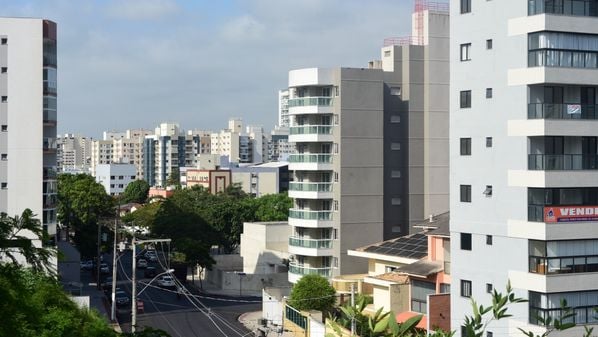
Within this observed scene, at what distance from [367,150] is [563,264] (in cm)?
2302

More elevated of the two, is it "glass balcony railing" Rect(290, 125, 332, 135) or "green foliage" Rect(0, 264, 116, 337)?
"glass balcony railing" Rect(290, 125, 332, 135)

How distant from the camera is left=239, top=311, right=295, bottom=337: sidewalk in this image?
1689 inches

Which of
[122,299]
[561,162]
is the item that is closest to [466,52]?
[561,162]

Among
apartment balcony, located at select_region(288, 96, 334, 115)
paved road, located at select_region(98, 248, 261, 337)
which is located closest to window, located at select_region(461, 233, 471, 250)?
paved road, located at select_region(98, 248, 261, 337)

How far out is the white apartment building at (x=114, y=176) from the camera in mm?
143938

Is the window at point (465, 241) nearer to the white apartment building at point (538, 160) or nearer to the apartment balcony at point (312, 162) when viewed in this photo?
the white apartment building at point (538, 160)

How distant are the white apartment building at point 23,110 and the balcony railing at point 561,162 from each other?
27.2 meters

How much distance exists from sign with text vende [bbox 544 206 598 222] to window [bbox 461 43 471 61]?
5.67 m

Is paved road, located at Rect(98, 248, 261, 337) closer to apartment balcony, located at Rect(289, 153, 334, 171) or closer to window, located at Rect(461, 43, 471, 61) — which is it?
apartment balcony, located at Rect(289, 153, 334, 171)

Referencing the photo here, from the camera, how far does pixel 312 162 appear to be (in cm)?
4875

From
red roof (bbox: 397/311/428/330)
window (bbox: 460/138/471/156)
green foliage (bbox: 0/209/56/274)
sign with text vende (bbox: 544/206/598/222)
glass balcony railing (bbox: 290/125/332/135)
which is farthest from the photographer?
glass balcony railing (bbox: 290/125/332/135)

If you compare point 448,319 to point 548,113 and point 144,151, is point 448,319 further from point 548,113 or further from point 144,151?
point 144,151

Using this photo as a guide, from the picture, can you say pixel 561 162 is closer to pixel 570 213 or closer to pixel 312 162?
pixel 570 213

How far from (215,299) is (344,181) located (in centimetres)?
1337
